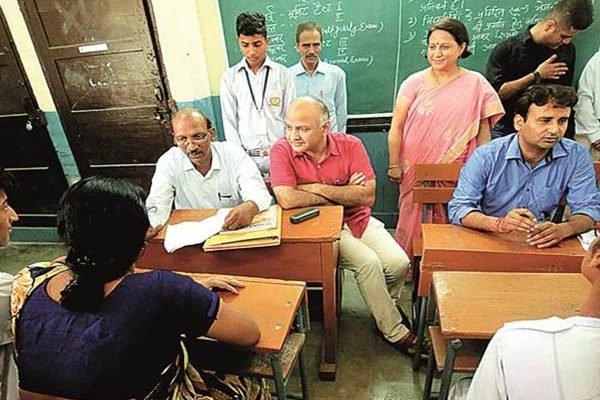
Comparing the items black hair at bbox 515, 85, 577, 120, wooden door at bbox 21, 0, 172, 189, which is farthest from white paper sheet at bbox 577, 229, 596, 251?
wooden door at bbox 21, 0, 172, 189

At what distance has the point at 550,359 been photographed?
2.72 ft

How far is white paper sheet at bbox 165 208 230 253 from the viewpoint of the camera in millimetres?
1668

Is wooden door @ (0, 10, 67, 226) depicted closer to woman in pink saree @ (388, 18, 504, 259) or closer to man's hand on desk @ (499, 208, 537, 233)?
woman in pink saree @ (388, 18, 504, 259)

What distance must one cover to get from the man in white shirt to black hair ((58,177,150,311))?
0.90 m

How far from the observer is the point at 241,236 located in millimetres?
1647

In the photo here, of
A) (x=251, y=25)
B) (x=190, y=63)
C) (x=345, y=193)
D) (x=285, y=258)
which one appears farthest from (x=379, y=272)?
(x=190, y=63)

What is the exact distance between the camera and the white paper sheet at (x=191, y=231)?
5.47 feet

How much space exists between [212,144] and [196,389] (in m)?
1.35

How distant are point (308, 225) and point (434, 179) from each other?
32.6 inches

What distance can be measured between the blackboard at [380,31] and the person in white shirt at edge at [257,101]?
19.8 inches

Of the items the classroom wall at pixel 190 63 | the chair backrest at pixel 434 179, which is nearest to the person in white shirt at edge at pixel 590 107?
the chair backrest at pixel 434 179

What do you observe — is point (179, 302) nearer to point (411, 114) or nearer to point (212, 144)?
point (212, 144)

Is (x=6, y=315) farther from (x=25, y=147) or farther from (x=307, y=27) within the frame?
(x=25, y=147)

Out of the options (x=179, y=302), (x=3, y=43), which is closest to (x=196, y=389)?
(x=179, y=302)
